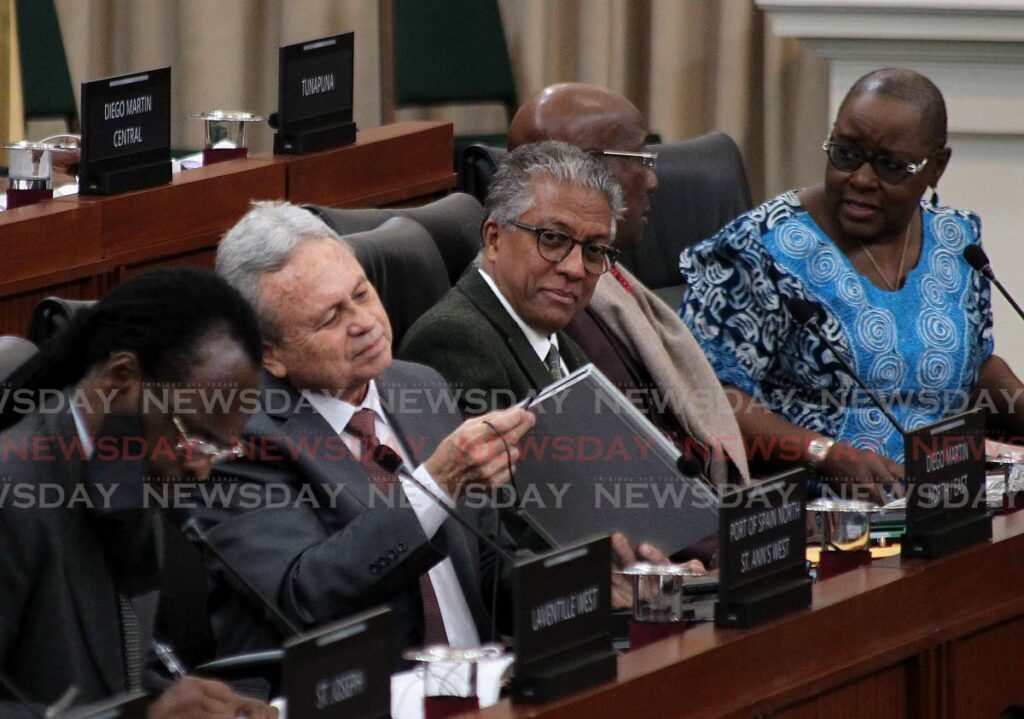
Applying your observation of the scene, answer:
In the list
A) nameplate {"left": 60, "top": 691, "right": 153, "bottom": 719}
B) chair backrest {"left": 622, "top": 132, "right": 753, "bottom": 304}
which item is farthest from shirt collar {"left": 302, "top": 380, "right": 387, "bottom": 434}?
chair backrest {"left": 622, "top": 132, "right": 753, "bottom": 304}

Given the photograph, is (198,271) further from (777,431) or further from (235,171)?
(235,171)

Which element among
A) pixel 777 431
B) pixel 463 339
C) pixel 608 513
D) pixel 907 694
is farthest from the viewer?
pixel 777 431

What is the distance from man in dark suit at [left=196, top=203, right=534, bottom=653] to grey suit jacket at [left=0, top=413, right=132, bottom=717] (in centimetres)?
36

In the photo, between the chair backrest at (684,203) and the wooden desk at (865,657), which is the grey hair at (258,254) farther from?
the chair backrest at (684,203)

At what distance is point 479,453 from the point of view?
1951 millimetres

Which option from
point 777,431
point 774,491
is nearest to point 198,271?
point 774,491

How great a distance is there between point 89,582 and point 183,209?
5.69 ft

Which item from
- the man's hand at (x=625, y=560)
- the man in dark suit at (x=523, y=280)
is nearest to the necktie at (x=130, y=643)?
the man's hand at (x=625, y=560)

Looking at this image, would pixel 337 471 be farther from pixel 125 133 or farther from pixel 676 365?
pixel 125 133

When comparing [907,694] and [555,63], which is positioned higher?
[555,63]

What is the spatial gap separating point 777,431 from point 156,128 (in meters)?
1.30

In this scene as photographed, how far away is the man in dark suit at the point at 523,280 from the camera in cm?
241

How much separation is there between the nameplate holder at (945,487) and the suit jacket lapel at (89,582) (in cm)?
91

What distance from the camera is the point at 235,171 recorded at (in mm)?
3412
